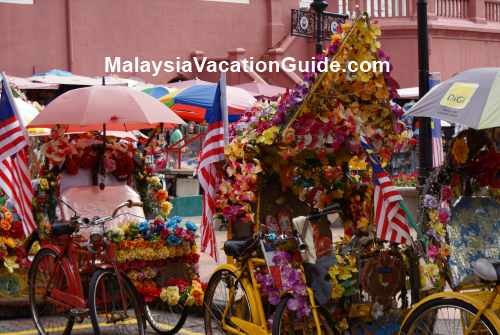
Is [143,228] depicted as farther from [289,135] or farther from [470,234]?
[470,234]

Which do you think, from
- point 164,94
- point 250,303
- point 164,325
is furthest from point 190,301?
point 164,94

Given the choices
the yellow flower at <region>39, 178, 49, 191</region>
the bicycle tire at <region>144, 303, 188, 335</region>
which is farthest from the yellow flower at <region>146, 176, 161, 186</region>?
the bicycle tire at <region>144, 303, 188, 335</region>

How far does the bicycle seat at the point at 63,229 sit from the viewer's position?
7637 mm

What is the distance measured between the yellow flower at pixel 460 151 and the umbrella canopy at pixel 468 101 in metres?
0.34

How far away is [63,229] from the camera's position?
7676 millimetres

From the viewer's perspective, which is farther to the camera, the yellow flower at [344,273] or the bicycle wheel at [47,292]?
the bicycle wheel at [47,292]

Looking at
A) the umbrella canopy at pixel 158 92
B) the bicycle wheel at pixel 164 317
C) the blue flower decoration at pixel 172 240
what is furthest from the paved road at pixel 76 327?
the umbrella canopy at pixel 158 92

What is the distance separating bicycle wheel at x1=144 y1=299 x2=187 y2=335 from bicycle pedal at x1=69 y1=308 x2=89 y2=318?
81 cm

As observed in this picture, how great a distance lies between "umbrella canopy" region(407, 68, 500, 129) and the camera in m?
5.54

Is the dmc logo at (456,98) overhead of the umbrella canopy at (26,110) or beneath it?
beneath

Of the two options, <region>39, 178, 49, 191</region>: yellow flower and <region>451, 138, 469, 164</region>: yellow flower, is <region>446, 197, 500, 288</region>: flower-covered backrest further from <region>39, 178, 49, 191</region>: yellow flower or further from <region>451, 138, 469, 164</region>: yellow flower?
<region>39, 178, 49, 191</region>: yellow flower

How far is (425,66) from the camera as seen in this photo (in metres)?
10.6

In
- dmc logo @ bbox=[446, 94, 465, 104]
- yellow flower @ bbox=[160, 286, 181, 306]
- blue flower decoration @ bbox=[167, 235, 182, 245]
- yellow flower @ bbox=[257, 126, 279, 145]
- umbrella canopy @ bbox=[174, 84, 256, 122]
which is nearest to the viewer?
dmc logo @ bbox=[446, 94, 465, 104]

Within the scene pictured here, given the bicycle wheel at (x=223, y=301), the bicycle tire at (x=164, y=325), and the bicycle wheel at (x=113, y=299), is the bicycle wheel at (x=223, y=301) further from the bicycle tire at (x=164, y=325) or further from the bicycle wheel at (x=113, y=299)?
the bicycle tire at (x=164, y=325)
